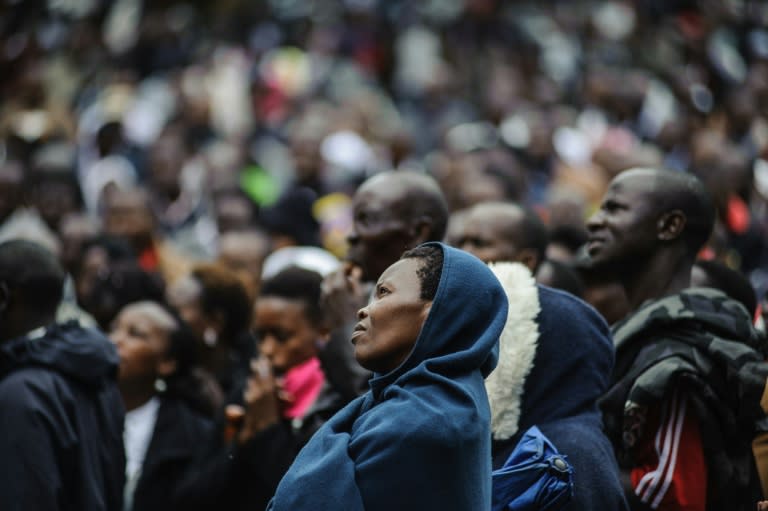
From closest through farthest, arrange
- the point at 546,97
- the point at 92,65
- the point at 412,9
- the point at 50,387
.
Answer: the point at 50,387 < the point at 546,97 < the point at 92,65 < the point at 412,9

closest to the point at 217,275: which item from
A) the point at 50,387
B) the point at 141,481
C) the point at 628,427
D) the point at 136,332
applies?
the point at 136,332

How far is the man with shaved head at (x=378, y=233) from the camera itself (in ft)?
18.4

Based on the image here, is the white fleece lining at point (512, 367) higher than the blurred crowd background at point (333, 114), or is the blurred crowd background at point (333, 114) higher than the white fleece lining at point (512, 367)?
the white fleece lining at point (512, 367)

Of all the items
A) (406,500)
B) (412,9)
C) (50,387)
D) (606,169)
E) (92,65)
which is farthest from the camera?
(412,9)

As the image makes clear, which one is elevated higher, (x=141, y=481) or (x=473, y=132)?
(x=141, y=481)

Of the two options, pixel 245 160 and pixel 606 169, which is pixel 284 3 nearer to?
pixel 245 160

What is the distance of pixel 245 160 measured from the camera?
13.2m

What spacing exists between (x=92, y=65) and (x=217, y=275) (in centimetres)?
999

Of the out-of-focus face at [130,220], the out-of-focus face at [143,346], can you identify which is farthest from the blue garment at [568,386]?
the out-of-focus face at [130,220]

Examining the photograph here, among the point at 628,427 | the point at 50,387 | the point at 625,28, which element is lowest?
the point at 625,28

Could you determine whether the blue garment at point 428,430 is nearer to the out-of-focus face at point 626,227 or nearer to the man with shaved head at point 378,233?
the out-of-focus face at point 626,227

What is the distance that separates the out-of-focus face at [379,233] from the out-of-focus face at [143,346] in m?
1.27

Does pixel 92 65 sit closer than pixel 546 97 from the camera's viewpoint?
No

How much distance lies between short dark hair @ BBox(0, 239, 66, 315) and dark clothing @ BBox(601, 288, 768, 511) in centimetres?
245
